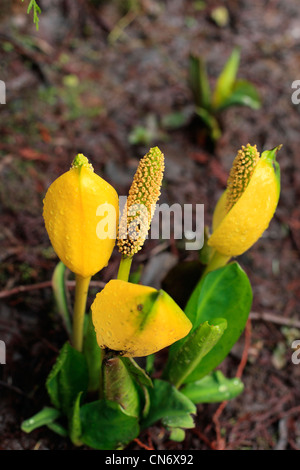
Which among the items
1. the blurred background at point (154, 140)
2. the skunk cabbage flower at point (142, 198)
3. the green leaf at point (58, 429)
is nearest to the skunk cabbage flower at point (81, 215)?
the skunk cabbage flower at point (142, 198)

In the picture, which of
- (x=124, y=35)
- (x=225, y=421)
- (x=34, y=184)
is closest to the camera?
(x=225, y=421)

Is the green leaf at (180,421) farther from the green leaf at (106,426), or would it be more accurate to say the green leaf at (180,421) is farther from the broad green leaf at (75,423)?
the broad green leaf at (75,423)

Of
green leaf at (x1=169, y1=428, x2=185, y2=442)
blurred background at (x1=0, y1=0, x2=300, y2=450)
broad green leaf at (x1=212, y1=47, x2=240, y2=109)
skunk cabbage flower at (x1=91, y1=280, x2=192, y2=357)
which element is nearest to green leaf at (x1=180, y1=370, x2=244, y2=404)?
green leaf at (x1=169, y1=428, x2=185, y2=442)

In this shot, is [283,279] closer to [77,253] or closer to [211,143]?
[211,143]

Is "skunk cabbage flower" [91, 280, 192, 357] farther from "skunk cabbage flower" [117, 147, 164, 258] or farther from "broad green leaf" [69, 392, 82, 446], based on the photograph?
"broad green leaf" [69, 392, 82, 446]

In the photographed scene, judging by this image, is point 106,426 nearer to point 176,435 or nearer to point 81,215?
point 176,435
